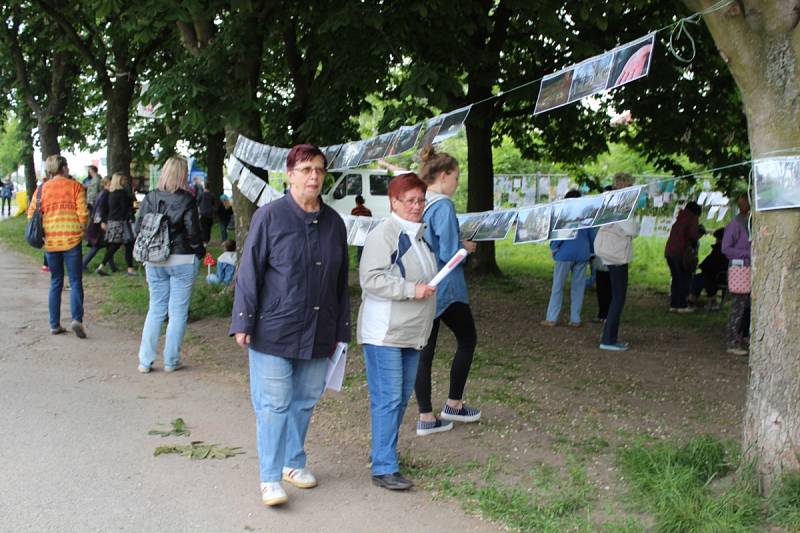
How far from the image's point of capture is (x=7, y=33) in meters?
21.0

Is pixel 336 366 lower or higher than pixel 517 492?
higher

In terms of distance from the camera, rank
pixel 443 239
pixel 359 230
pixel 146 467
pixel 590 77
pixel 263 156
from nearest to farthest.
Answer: pixel 146 467
pixel 443 239
pixel 590 77
pixel 359 230
pixel 263 156

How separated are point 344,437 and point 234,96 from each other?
211 inches

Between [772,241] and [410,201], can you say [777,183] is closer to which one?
[772,241]

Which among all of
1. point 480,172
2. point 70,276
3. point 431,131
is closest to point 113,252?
point 70,276

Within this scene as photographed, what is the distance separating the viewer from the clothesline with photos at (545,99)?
5.67 metres

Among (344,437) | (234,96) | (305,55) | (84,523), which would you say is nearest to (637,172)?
(305,55)

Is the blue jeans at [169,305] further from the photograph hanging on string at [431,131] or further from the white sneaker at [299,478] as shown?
the white sneaker at [299,478]

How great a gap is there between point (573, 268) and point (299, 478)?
22.0 ft

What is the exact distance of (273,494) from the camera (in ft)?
15.1

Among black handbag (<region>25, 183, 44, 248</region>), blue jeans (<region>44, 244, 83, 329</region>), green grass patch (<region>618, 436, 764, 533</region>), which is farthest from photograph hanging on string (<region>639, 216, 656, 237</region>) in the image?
green grass patch (<region>618, 436, 764, 533</region>)

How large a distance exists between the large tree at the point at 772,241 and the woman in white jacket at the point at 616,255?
4544mm

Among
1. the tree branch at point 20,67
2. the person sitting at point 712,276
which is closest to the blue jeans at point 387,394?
the person sitting at point 712,276

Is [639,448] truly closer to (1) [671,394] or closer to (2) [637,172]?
(1) [671,394]
